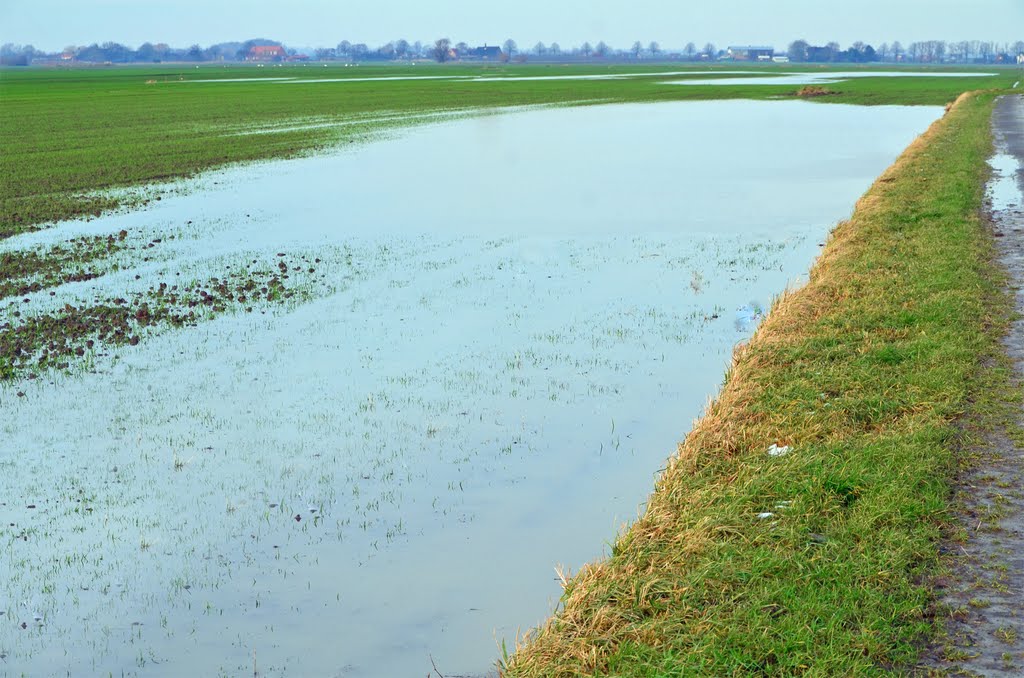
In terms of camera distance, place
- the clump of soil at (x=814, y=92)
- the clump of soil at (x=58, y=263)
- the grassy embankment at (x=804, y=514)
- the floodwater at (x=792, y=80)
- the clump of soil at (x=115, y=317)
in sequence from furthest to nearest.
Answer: the floodwater at (x=792, y=80) → the clump of soil at (x=814, y=92) → the clump of soil at (x=58, y=263) → the clump of soil at (x=115, y=317) → the grassy embankment at (x=804, y=514)

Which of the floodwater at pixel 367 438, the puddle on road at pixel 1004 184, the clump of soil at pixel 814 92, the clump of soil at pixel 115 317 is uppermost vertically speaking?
the clump of soil at pixel 814 92

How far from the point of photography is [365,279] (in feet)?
56.9

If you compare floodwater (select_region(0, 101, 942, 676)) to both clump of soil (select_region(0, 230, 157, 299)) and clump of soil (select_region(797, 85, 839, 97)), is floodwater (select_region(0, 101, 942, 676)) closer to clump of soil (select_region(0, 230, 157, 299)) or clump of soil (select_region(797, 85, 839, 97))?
clump of soil (select_region(0, 230, 157, 299))

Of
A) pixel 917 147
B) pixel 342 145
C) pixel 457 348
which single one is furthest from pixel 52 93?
pixel 457 348

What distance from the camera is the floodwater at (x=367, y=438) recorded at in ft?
22.1

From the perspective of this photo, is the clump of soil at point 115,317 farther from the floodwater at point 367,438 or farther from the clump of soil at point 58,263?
Result: the clump of soil at point 58,263

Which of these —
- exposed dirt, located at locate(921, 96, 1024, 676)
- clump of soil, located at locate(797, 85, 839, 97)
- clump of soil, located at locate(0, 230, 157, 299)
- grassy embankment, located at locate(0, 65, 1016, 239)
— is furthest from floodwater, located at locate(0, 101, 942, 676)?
clump of soil, located at locate(797, 85, 839, 97)

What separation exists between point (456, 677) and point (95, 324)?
398 inches

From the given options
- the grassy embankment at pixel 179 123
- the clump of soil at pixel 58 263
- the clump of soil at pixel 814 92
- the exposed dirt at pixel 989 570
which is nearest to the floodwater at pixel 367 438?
the clump of soil at pixel 58 263

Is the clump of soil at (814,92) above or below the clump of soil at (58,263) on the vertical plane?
above

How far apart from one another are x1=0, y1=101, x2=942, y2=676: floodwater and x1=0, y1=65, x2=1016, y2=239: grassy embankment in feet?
25.1

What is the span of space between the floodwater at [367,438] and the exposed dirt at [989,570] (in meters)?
2.65

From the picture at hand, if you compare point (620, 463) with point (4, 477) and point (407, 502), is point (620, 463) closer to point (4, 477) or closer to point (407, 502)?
point (407, 502)

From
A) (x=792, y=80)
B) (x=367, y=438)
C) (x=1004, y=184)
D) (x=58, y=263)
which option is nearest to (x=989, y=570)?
(x=367, y=438)
